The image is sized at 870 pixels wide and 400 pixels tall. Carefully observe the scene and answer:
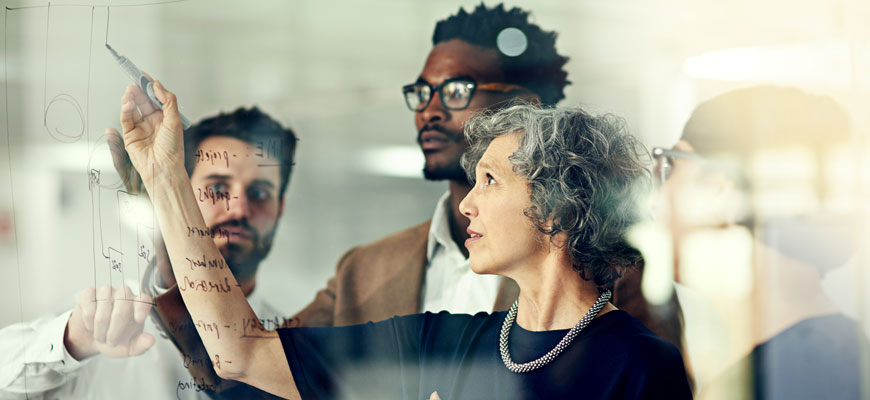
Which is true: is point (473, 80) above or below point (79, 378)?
above

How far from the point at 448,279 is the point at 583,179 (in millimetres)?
401

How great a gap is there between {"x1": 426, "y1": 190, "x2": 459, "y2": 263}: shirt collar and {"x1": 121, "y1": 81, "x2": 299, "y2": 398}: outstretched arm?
408 mm

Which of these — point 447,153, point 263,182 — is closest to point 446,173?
point 447,153

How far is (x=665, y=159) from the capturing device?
137cm

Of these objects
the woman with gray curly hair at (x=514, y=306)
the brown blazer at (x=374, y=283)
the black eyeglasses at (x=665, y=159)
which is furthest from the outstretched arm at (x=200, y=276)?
the black eyeglasses at (x=665, y=159)

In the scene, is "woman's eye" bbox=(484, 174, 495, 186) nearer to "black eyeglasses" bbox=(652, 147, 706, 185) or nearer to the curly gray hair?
the curly gray hair

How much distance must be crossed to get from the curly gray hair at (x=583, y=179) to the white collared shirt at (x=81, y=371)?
665mm

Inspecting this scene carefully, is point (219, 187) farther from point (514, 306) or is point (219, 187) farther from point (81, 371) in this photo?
point (514, 306)

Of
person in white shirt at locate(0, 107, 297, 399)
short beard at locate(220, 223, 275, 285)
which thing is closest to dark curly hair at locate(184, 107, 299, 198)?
person in white shirt at locate(0, 107, 297, 399)

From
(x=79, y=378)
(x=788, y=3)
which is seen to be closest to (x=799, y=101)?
(x=788, y=3)

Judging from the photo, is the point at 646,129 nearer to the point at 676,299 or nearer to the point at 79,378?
the point at 676,299

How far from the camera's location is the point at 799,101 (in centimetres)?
138

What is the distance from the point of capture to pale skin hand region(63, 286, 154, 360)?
1.44 metres

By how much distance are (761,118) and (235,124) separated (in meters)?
1.16
